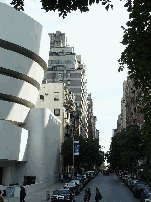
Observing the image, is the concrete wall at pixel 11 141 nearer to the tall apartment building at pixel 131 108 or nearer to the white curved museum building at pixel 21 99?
the white curved museum building at pixel 21 99

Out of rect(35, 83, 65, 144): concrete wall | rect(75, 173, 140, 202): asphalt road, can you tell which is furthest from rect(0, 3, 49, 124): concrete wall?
rect(35, 83, 65, 144): concrete wall

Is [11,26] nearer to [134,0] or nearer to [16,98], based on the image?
[16,98]

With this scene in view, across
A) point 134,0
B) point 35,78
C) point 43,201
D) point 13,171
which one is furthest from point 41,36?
point 134,0

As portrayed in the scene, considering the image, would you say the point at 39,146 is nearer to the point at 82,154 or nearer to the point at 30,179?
the point at 30,179

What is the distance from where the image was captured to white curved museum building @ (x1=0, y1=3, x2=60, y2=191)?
4872 centimetres

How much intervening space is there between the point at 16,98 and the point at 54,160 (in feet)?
64.0

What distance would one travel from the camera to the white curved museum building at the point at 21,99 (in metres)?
48.7

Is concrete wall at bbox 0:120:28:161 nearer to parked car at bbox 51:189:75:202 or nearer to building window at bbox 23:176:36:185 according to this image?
building window at bbox 23:176:36:185

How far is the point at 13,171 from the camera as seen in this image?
176ft

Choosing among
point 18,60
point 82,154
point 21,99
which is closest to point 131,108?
point 82,154

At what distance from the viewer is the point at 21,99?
53406 millimetres

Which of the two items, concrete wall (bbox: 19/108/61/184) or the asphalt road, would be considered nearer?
the asphalt road

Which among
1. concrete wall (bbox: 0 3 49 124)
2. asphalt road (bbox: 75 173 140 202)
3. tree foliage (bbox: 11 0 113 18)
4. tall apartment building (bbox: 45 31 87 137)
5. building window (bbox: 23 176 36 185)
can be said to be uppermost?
tall apartment building (bbox: 45 31 87 137)

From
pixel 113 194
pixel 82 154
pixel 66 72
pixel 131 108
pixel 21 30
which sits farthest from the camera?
pixel 66 72
